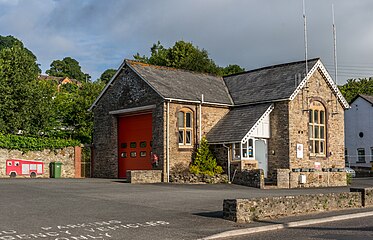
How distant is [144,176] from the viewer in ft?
92.5

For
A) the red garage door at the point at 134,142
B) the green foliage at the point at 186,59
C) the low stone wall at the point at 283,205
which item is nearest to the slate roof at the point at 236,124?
the red garage door at the point at 134,142

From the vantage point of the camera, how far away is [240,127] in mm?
30406

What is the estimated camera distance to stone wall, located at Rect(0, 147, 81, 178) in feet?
108

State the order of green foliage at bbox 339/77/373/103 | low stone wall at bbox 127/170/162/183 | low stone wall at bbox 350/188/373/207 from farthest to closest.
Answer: green foliage at bbox 339/77/373/103 → low stone wall at bbox 127/170/162/183 → low stone wall at bbox 350/188/373/207

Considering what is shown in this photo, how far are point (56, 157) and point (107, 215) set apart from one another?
70.5 feet

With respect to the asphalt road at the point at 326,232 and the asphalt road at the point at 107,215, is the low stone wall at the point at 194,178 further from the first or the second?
the asphalt road at the point at 326,232

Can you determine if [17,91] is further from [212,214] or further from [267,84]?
[212,214]

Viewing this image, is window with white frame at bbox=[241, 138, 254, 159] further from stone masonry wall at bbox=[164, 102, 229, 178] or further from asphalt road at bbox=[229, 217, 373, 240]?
asphalt road at bbox=[229, 217, 373, 240]

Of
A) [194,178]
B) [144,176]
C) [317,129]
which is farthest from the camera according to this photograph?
[317,129]

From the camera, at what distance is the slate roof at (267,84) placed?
3155cm

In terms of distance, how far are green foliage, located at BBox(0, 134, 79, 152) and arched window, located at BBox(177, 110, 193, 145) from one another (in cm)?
912

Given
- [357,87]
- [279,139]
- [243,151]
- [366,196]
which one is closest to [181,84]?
[243,151]

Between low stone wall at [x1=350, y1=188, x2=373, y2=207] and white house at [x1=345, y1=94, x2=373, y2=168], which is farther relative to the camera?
white house at [x1=345, y1=94, x2=373, y2=168]

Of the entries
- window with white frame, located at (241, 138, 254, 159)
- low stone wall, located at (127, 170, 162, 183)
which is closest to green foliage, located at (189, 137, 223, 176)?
window with white frame, located at (241, 138, 254, 159)
